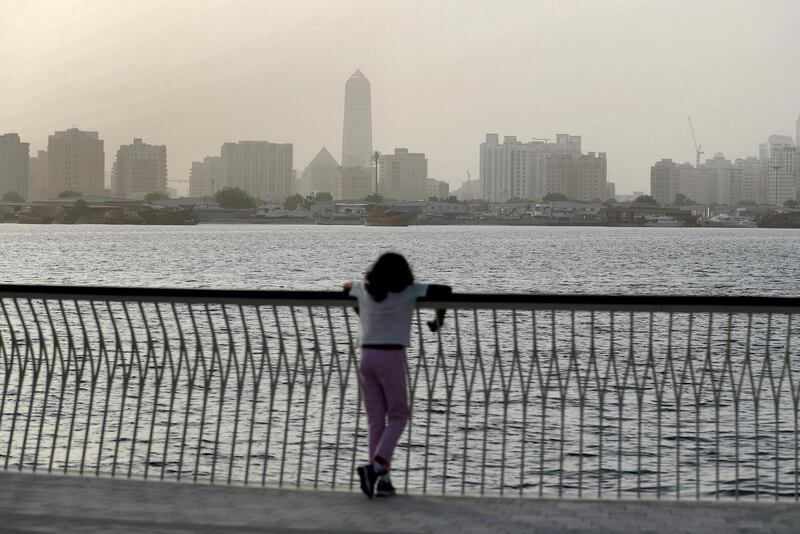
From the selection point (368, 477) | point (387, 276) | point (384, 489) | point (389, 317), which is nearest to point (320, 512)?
point (368, 477)

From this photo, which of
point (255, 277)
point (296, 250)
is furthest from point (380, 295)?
point (296, 250)

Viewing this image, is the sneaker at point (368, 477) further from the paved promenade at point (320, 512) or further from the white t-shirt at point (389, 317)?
the white t-shirt at point (389, 317)

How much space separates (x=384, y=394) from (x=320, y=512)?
0.81m

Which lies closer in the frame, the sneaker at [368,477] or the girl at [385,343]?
the girl at [385,343]

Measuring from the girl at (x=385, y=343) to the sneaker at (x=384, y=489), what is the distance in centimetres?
5

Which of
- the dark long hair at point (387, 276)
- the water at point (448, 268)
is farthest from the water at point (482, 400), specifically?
the water at point (448, 268)

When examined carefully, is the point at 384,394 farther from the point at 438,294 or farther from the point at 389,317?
the point at 438,294

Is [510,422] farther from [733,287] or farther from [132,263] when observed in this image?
[132,263]

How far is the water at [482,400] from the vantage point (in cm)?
862

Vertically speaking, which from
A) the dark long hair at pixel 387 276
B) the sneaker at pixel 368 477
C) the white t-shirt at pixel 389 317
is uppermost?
the dark long hair at pixel 387 276

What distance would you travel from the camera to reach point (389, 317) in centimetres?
721

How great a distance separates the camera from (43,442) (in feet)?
77.8

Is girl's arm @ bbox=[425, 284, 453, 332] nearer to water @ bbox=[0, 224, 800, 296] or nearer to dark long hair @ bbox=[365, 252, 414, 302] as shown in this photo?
dark long hair @ bbox=[365, 252, 414, 302]

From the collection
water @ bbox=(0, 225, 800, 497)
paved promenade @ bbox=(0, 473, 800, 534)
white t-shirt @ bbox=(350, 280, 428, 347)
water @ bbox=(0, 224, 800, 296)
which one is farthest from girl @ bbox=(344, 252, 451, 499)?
water @ bbox=(0, 224, 800, 296)
